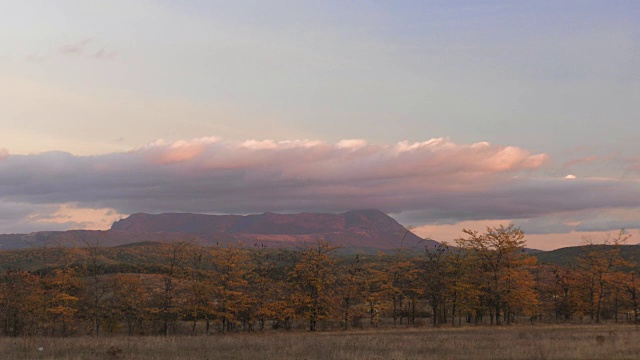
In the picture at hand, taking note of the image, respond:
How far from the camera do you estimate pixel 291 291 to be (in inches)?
2511

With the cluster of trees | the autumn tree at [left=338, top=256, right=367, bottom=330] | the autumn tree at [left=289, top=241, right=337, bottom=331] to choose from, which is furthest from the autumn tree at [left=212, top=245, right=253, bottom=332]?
the autumn tree at [left=338, top=256, right=367, bottom=330]

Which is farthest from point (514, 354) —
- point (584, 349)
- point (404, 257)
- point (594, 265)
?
point (594, 265)

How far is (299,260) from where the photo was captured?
6831 centimetres

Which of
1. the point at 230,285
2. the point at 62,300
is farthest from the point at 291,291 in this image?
the point at 62,300

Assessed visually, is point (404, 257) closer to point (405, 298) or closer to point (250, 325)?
point (405, 298)

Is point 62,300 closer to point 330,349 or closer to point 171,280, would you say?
point 171,280

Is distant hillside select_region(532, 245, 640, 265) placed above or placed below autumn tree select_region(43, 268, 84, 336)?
below

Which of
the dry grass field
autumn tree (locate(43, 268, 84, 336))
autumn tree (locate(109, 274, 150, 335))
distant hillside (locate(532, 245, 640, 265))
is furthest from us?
distant hillside (locate(532, 245, 640, 265))

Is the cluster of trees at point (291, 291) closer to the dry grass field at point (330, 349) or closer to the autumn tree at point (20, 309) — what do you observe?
the autumn tree at point (20, 309)

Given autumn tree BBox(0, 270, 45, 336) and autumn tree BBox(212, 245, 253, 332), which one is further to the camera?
autumn tree BBox(212, 245, 253, 332)

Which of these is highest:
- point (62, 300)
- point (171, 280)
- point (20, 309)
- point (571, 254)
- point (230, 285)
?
point (171, 280)

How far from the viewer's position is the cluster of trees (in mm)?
55562

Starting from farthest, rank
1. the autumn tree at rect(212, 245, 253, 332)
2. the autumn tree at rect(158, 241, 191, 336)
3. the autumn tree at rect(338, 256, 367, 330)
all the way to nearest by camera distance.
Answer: the autumn tree at rect(338, 256, 367, 330), the autumn tree at rect(212, 245, 253, 332), the autumn tree at rect(158, 241, 191, 336)

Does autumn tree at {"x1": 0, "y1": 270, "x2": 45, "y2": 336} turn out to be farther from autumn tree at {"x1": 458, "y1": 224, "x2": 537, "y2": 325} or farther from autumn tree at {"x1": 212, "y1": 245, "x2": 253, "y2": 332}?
autumn tree at {"x1": 458, "y1": 224, "x2": 537, "y2": 325}
